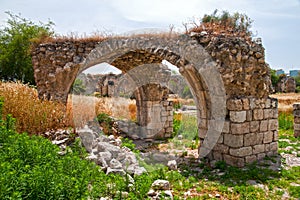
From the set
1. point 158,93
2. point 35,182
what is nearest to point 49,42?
point 158,93

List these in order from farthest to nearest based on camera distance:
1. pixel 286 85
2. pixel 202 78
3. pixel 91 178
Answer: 1. pixel 286 85
2. pixel 202 78
3. pixel 91 178

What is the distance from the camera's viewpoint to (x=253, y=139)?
18.9ft

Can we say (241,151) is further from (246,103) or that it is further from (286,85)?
(286,85)

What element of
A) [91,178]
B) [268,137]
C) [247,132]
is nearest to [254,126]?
[247,132]

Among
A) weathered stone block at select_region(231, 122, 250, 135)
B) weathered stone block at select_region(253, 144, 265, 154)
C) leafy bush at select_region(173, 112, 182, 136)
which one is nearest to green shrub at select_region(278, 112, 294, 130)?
leafy bush at select_region(173, 112, 182, 136)

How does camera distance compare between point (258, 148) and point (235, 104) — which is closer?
point (235, 104)

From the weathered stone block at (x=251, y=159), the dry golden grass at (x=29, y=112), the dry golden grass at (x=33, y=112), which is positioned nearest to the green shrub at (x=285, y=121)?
the weathered stone block at (x=251, y=159)

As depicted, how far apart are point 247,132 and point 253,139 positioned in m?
0.24

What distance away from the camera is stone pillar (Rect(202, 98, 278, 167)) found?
18.3 ft

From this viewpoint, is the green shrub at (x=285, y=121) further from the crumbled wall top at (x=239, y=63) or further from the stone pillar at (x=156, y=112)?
the crumbled wall top at (x=239, y=63)

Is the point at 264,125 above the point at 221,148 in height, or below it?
above

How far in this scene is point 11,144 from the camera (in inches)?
130

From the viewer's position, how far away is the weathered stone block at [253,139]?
567 centimetres

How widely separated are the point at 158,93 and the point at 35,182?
26.1 ft
